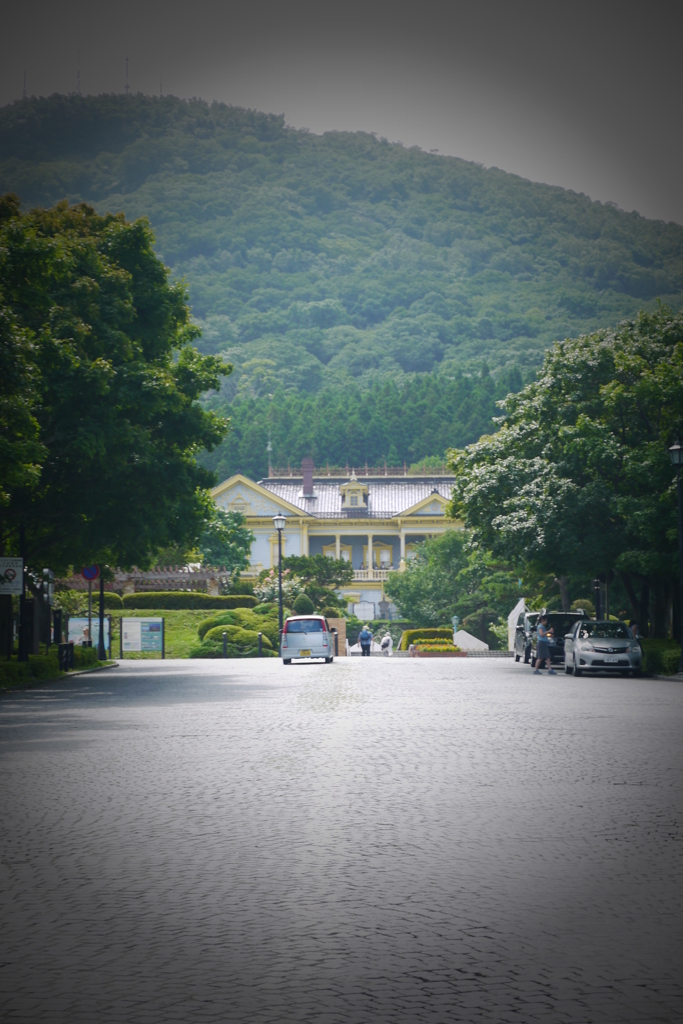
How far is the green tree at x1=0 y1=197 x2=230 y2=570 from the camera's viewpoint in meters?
27.8

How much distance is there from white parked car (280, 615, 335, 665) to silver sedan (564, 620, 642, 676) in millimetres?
10416

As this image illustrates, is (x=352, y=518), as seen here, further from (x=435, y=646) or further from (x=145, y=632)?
(x=145, y=632)

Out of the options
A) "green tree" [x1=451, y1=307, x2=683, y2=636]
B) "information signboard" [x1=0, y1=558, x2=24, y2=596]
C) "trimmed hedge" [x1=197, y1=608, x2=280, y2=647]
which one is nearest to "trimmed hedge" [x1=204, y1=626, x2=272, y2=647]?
"trimmed hedge" [x1=197, y1=608, x2=280, y2=647]

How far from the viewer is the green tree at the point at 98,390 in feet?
91.0

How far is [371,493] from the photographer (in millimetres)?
111188

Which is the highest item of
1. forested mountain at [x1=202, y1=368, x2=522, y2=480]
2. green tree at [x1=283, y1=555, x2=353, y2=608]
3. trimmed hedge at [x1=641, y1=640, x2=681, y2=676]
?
forested mountain at [x1=202, y1=368, x2=522, y2=480]

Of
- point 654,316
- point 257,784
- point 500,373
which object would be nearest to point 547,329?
point 500,373

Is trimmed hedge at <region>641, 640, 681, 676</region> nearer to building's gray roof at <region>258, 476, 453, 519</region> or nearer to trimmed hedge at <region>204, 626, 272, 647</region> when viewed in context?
trimmed hedge at <region>204, 626, 272, 647</region>

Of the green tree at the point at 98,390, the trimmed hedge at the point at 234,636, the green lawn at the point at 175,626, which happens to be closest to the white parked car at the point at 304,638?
the green tree at the point at 98,390

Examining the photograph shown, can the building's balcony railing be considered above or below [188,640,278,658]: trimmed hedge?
above

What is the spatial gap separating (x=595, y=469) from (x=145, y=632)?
2050 cm

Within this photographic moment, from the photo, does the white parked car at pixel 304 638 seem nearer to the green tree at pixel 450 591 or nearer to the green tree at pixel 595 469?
the green tree at pixel 595 469

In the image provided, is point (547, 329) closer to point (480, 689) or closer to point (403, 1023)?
point (480, 689)

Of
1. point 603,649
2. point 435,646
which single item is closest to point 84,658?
point 603,649
